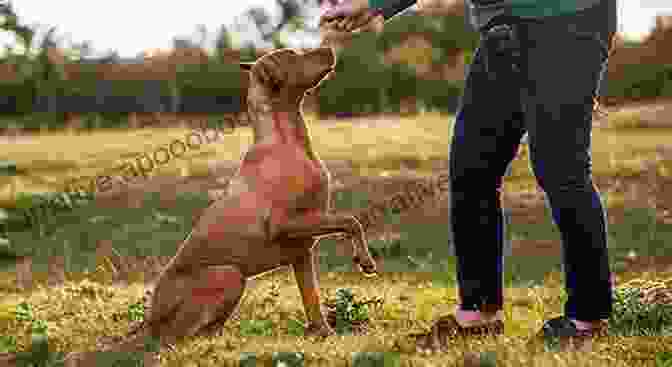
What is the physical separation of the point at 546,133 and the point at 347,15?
1.08 m

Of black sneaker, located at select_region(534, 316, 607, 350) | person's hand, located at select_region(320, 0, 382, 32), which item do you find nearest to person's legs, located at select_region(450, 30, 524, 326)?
black sneaker, located at select_region(534, 316, 607, 350)

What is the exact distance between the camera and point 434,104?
81.6 ft

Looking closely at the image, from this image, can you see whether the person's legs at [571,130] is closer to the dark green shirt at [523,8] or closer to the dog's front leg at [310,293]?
the dark green shirt at [523,8]

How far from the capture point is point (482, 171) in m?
4.05

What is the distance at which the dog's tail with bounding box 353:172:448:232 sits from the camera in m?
9.52

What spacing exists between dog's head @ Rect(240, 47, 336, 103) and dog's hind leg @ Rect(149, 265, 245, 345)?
2.72 feet

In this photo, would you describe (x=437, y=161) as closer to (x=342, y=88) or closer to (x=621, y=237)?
(x=621, y=237)

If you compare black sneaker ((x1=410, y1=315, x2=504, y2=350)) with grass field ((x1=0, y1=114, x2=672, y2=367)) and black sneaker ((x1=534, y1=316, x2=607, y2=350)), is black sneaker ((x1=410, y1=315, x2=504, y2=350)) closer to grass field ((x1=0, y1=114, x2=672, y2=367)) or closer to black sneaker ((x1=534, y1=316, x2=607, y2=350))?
grass field ((x1=0, y1=114, x2=672, y2=367))

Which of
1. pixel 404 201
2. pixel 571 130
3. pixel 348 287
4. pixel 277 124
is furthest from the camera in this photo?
pixel 404 201

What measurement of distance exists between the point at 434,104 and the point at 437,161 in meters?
11.7

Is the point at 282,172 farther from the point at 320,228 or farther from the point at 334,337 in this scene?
Result: the point at 334,337

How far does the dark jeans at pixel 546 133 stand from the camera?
142 inches

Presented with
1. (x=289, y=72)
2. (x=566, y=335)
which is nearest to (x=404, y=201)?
(x=289, y=72)

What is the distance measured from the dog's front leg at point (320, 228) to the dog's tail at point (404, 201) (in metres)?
5.03
